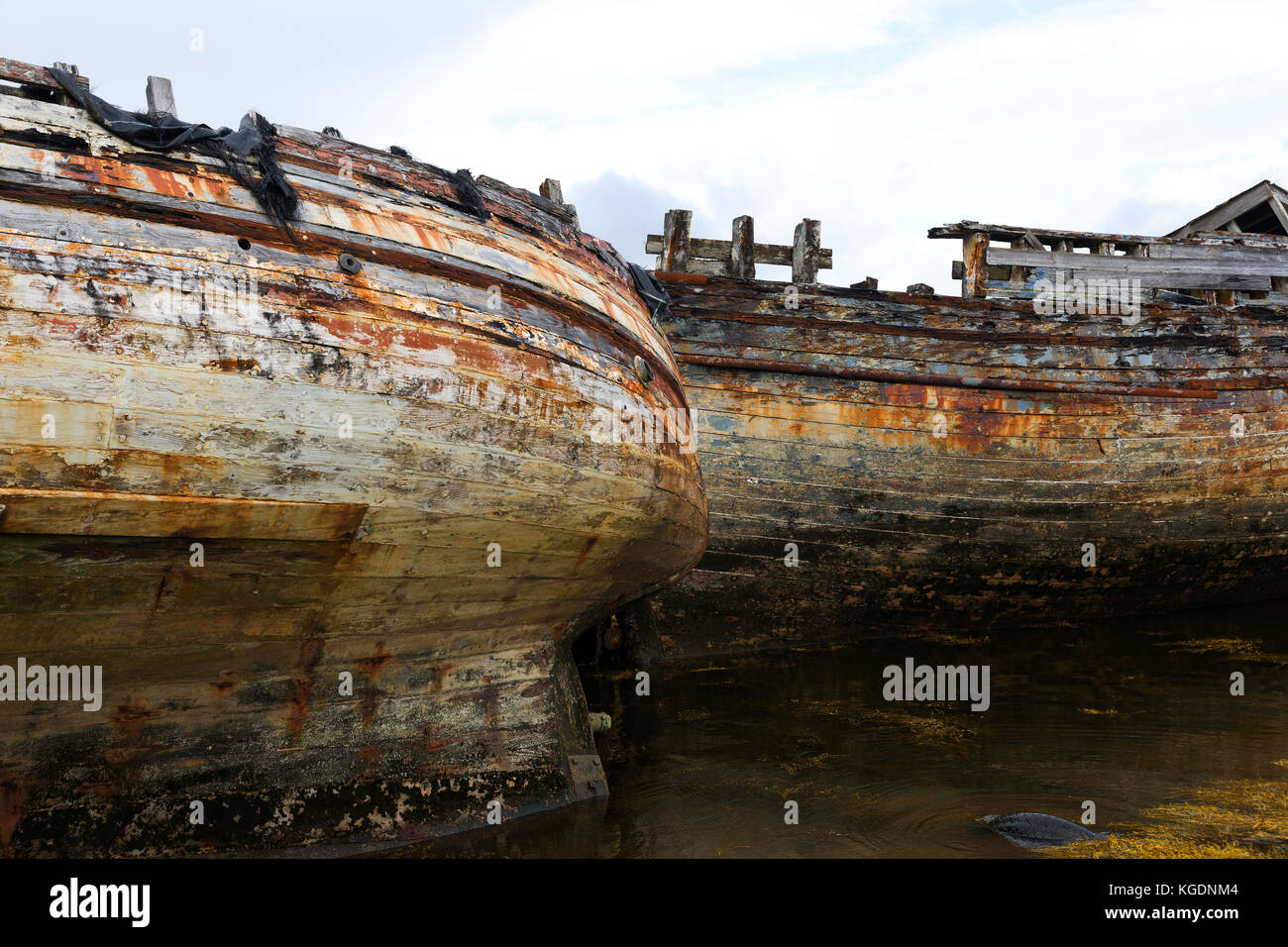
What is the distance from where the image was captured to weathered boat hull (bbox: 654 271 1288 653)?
7184mm

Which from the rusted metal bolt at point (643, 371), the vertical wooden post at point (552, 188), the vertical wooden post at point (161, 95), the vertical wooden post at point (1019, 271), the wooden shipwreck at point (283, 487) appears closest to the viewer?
the wooden shipwreck at point (283, 487)

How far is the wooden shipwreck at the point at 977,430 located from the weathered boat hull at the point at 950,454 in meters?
0.02

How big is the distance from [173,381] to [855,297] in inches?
214

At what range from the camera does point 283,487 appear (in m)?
3.03

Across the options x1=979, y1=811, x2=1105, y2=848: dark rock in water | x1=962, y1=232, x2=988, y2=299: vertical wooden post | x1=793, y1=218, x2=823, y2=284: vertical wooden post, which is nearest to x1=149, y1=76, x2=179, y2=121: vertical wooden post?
x1=979, y1=811, x2=1105, y2=848: dark rock in water

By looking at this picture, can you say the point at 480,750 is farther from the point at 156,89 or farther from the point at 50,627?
the point at 156,89

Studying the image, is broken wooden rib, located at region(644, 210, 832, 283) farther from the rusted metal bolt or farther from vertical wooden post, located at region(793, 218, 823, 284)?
the rusted metal bolt

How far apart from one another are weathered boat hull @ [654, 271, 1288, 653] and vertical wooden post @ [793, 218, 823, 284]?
6.0 inches

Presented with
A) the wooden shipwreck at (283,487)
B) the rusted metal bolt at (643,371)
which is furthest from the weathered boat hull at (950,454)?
the wooden shipwreck at (283,487)

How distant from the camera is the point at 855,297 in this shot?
7.25 metres

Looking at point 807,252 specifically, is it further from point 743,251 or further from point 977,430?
point 977,430

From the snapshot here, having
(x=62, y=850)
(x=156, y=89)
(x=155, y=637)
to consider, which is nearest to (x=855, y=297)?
(x=156, y=89)

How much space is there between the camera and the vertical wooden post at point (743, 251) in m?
7.21

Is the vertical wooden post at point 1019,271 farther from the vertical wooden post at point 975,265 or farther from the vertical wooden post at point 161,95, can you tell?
the vertical wooden post at point 161,95
